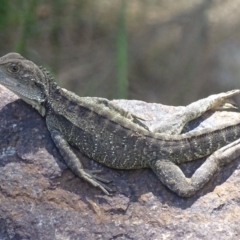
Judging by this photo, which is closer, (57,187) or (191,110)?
(57,187)

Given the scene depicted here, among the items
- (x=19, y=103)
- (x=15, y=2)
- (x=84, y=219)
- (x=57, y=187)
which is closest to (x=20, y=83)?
(x=19, y=103)

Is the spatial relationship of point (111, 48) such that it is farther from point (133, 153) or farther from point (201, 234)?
point (201, 234)

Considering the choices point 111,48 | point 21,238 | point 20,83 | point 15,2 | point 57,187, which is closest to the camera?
point 21,238

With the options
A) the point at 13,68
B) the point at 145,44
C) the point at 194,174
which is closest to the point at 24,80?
the point at 13,68

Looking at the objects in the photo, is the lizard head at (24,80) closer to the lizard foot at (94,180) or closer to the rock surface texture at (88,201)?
the rock surface texture at (88,201)

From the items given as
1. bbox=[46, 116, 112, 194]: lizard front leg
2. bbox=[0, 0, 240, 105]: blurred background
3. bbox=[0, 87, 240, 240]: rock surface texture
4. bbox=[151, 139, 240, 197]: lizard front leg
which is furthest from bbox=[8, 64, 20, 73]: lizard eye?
bbox=[0, 0, 240, 105]: blurred background

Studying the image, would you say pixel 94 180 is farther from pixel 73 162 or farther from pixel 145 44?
pixel 145 44

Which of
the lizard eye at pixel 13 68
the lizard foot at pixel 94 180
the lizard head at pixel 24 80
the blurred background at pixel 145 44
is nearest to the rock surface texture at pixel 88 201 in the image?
the lizard foot at pixel 94 180
